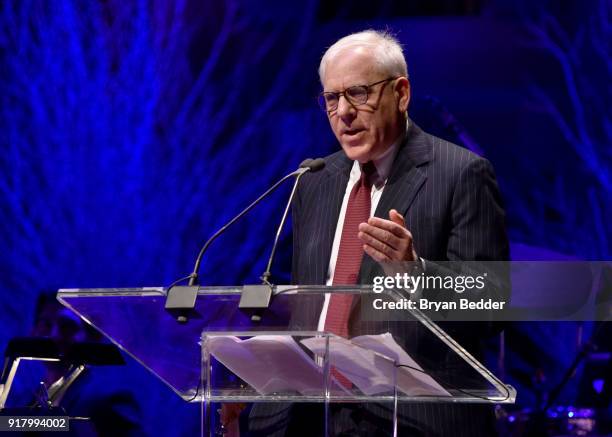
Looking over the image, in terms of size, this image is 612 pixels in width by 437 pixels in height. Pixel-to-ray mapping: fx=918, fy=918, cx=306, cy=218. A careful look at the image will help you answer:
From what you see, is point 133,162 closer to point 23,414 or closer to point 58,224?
point 58,224

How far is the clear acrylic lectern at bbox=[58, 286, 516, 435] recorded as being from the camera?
1.59 m

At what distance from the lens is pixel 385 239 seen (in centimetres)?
170

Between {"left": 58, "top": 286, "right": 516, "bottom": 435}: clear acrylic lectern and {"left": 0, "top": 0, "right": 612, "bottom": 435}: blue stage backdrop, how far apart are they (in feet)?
8.26

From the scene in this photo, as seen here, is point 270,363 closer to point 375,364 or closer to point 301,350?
point 301,350

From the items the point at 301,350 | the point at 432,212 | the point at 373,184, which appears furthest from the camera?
the point at 373,184

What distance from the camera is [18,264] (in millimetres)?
4699

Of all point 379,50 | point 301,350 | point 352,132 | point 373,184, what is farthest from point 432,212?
point 301,350

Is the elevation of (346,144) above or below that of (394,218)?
above

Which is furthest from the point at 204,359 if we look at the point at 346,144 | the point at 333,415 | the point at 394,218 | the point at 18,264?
the point at 18,264

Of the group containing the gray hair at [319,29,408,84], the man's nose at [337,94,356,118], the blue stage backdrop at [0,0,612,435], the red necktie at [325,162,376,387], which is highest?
the blue stage backdrop at [0,0,612,435]

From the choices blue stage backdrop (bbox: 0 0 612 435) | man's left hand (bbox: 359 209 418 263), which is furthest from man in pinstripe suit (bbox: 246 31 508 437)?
blue stage backdrop (bbox: 0 0 612 435)

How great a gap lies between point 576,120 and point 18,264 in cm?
285

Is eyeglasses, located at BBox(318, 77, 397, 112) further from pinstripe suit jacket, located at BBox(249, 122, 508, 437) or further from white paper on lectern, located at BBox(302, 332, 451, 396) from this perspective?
white paper on lectern, located at BBox(302, 332, 451, 396)

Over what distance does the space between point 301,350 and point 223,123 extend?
3036 millimetres
